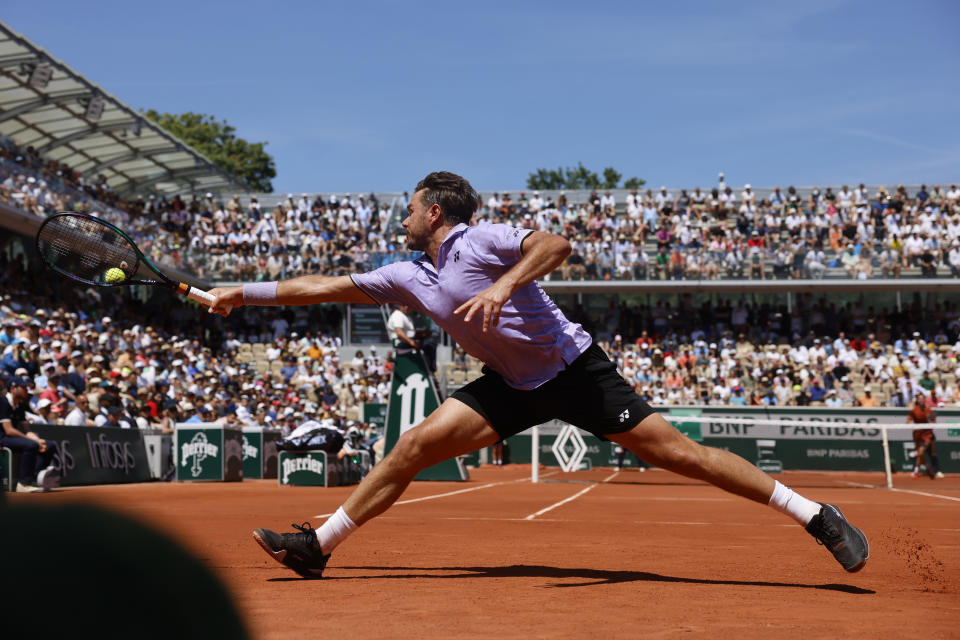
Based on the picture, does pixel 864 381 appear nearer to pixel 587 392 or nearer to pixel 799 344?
pixel 799 344

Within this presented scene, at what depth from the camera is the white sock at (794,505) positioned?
4.91 meters

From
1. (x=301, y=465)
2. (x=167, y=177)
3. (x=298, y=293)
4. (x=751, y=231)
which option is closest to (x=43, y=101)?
(x=167, y=177)

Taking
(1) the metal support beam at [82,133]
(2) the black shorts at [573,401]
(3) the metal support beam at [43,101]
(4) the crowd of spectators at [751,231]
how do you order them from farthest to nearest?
1. (4) the crowd of spectators at [751,231]
2. (1) the metal support beam at [82,133]
3. (3) the metal support beam at [43,101]
4. (2) the black shorts at [573,401]

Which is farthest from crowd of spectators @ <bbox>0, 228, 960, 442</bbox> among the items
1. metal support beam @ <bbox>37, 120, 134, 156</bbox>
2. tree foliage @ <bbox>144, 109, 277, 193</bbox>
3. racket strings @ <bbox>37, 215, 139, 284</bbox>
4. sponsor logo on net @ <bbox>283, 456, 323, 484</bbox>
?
tree foliage @ <bbox>144, 109, 277, 193</bbox>

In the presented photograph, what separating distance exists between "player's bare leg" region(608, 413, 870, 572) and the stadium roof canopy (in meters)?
24.9

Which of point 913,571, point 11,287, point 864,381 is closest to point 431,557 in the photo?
point 913,571

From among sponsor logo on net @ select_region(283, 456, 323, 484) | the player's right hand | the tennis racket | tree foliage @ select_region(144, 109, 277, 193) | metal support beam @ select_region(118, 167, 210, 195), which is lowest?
sponsor logo on net @ select_region(283, 456, 323, 484)

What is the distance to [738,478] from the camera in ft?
16.1

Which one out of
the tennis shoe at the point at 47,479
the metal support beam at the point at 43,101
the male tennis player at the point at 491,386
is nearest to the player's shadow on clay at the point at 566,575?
the male tennis player at the point at 491,386

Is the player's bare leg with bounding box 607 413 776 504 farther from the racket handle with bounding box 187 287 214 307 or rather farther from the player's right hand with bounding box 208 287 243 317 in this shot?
the racket handle with bounding box 187 287 214 307

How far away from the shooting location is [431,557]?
19.9ft

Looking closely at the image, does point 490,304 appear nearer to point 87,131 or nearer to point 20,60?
point 20,60

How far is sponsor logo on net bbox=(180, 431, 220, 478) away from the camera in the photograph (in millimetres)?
18266

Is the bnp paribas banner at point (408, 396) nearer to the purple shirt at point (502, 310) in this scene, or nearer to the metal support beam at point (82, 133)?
the purple shirt at point (502, 310)
